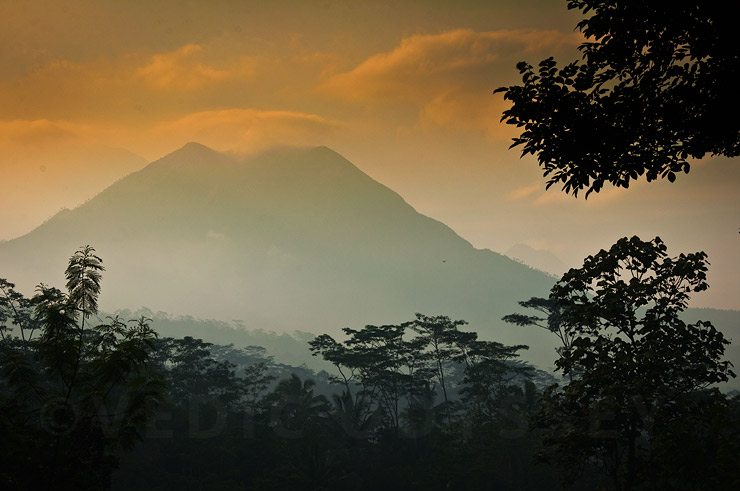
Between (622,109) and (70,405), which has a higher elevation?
(622,109)

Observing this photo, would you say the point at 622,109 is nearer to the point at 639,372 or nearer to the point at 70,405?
the point at 639,372

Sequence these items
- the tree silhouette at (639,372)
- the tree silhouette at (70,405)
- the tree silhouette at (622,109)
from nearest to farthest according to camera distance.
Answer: the tree silhouette at (622,109)
the tree silhouette at (70,405)
the tree silhouette at (639,372)

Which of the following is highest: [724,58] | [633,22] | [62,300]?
[633,22]

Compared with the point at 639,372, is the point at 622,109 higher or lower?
higher

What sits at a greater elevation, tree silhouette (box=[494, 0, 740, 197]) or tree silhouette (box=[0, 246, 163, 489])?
tree silhouette (box=[494, 0, 740, 197])

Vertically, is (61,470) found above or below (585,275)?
below

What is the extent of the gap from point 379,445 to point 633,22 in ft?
136

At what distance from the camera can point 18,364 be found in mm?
13562

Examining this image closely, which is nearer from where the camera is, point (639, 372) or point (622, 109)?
point (622, 109)

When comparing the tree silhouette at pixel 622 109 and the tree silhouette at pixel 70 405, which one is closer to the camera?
the tree silhouette at pixel 622 109

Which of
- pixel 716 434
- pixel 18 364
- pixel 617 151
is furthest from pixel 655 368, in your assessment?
pixel 18 364

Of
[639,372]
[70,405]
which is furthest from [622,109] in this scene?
[70,405]

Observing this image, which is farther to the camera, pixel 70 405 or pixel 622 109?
pixel 70 405

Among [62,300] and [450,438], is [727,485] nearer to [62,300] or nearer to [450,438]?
[62,300]
